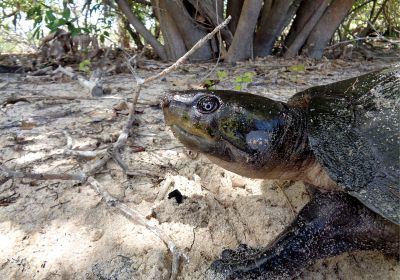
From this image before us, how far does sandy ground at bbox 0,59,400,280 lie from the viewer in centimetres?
139

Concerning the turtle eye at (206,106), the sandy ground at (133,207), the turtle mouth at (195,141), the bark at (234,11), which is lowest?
the sandy ground at (133,207)

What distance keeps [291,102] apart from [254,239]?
0.86 metres

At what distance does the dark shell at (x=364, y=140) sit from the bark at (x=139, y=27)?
4.21 meters

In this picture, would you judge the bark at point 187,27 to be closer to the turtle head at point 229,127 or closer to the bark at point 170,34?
the bark at point 170,34

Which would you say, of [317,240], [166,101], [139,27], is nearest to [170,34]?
[139,27]

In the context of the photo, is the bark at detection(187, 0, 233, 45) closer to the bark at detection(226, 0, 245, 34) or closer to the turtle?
the bark at detection(226, 0, 245, 34)

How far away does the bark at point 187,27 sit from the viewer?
4.88 meters

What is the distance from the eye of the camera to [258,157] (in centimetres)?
150

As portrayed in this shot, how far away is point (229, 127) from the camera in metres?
1.49

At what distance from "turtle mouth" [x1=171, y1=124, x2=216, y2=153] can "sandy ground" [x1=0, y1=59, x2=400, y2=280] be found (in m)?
0.32

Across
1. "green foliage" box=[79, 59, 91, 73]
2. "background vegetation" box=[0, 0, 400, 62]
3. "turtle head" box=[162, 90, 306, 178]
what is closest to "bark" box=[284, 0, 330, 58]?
"background vegetation" box=[0, 0, 400, 62]

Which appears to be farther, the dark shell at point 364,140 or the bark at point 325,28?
the bark at point 325,28

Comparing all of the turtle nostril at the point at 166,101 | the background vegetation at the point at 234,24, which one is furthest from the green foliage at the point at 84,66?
the turtle nostril at the point at 166,101

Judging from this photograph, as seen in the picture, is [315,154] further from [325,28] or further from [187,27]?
[325,28]
